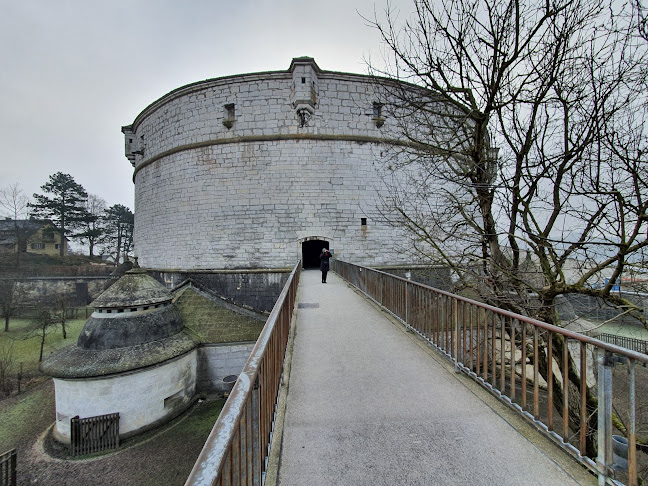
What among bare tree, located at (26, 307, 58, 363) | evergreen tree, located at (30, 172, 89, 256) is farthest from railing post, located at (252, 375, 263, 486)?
evergreen tree, located at (30, 172, 89, 256)

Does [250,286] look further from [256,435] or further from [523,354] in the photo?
[256,435]

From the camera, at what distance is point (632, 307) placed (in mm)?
4715

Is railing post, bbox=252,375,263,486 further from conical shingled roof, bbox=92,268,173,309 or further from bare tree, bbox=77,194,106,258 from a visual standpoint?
bare tree, bbox=77,194,106,258

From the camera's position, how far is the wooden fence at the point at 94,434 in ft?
27.7

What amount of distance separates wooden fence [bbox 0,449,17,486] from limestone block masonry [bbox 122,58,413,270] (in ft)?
25.0

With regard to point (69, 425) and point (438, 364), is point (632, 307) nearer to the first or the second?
point (438, 364)

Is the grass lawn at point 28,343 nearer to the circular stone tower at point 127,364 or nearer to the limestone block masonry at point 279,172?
the circular stone tower at point 127,364

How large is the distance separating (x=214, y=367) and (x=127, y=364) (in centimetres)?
307

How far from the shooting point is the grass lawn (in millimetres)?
15311

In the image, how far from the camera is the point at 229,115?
13688 millimetres

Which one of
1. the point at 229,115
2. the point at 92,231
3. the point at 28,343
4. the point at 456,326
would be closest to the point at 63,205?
the point at 92,231

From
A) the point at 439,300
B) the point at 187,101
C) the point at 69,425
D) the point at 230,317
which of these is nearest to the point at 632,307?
the point at 439,300

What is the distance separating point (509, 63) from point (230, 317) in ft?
37.2

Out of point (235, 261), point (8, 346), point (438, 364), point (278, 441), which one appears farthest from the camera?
point (8, 346)
